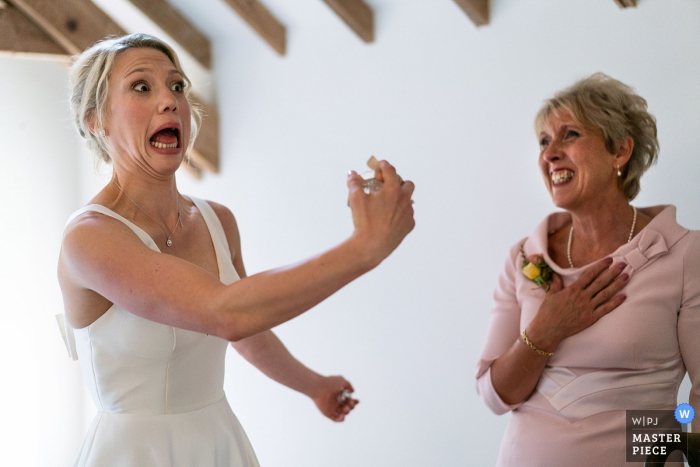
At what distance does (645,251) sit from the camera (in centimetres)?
200

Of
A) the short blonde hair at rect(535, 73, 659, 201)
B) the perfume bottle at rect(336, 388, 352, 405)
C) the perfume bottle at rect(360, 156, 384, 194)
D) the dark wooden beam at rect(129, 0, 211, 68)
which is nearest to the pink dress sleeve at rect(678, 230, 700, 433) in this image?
the short blonde hair at rect(535, 73, 659, 201)

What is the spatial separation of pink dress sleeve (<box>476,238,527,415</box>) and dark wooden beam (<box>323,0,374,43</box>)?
1.50 m

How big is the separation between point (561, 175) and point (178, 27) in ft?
8.74

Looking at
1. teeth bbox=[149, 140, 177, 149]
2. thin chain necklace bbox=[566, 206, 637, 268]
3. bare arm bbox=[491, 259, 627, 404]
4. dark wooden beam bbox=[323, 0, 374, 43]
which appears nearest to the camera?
teeth bbox=[149, 140, 177, 149]

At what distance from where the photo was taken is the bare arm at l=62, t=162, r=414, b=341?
114cm

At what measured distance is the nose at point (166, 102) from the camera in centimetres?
163

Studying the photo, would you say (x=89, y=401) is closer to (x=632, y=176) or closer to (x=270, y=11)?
(x=270, y=11)

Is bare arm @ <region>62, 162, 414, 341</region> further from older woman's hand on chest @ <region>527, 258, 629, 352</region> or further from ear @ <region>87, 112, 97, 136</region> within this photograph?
older woman's hand on chest @ <region>527, 258, 629, 352</region>

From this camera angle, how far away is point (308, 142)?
3707 mm

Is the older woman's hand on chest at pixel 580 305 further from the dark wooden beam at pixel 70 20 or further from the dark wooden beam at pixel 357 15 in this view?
the dark wooden beam at pixel 70 20

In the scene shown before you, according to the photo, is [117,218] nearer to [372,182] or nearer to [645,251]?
[372,182]

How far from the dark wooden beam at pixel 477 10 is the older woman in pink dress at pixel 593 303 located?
0.75 meters

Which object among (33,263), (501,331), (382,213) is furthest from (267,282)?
(33,263)

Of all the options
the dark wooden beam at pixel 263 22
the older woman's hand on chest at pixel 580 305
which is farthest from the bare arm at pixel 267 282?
the dark wooden beam at pixel 263 22
